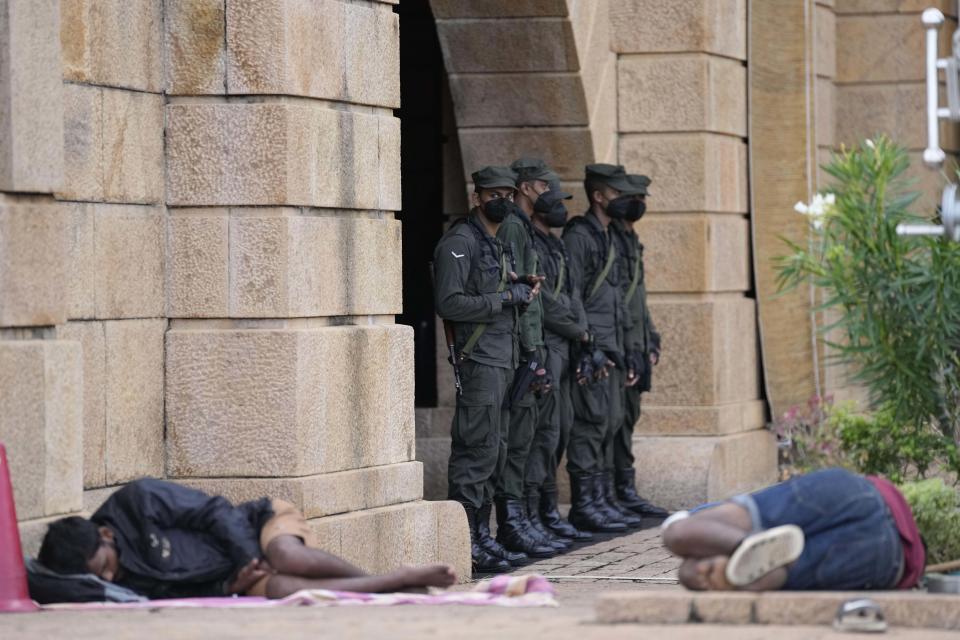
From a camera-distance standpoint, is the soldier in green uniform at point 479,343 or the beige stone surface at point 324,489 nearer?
the beige stone surface at point 324,489

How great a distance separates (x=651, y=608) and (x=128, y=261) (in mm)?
2955

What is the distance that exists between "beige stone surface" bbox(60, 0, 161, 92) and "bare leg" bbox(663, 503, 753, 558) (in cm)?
302

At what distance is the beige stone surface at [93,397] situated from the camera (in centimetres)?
852

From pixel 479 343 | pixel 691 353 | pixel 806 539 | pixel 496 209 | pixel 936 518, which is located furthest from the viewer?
pixel 691 353

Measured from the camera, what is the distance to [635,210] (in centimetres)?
1337

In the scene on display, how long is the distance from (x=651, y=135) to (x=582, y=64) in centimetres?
127

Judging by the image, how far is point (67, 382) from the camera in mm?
8055

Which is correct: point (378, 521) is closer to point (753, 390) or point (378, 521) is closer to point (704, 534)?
point (704, 534)

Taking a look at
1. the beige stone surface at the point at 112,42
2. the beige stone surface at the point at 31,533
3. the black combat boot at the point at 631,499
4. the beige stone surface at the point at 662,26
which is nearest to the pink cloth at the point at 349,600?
the beige stone surface at the point at 31,533

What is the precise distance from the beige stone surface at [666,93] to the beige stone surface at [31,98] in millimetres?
7056

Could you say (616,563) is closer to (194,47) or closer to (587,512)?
(587,512)

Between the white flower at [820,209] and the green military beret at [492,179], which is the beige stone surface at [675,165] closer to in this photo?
the green military beret at [492,179]

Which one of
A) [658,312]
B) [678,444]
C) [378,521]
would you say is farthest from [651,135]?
[378,521]

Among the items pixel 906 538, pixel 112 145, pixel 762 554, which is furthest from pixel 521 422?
pixel 762 554
